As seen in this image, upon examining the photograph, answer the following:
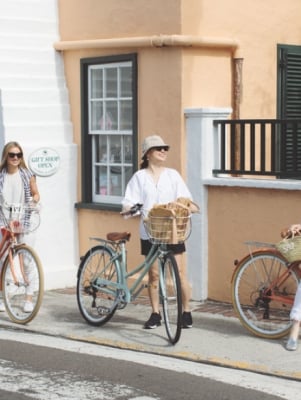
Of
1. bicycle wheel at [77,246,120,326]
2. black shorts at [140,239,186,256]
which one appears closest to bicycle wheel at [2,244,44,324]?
bicycle wheel at [77,246,120,326]

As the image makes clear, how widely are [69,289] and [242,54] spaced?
355 centimetres

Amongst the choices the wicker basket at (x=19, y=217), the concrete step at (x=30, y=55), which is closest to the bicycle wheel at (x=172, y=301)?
the wicker basket at (x=19, y=217)

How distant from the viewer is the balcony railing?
10.1 metres

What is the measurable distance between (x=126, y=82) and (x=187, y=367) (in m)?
4.65

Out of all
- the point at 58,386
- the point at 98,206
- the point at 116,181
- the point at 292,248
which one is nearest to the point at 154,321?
the point at 292,248

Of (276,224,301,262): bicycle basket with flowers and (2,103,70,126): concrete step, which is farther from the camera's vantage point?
(2,103,70,126): concrete step

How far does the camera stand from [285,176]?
10164mm

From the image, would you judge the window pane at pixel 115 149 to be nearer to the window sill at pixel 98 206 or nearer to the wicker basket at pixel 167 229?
the window sill at pixel 98 206

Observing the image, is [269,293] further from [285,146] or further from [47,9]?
[47,9]

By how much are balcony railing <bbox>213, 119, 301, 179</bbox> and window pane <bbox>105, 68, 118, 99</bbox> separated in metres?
1.66

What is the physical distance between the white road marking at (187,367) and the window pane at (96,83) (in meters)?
3.76

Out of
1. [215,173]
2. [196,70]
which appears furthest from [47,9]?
[215,173]

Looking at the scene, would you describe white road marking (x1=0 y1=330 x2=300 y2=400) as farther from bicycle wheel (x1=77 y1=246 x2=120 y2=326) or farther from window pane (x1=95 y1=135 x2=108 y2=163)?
window pane (x1=95 y1=135 x2=108 y2=163)

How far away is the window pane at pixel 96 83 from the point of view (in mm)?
12062
